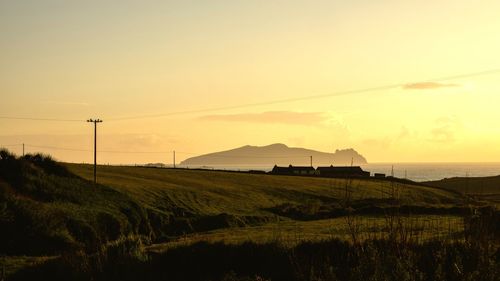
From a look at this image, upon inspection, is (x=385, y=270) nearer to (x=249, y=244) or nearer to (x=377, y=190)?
(x=249, y=244)

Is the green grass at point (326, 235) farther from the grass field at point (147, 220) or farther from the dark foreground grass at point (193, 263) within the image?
the dark foreground grass at point (193, 263)

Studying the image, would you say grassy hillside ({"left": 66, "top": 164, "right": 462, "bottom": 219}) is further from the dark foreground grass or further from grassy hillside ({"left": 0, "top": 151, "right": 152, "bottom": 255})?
the dark foreground grass

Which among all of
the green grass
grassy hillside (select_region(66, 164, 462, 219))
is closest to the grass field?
the green grass

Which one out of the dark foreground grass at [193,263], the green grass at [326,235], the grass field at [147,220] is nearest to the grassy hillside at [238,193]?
the grass field at [147,220]


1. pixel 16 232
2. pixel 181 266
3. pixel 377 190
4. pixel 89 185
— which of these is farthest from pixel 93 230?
pixel 377 190

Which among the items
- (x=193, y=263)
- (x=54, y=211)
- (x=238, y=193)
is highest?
(x=54, y=211)

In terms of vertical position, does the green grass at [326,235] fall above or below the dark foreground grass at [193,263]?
above

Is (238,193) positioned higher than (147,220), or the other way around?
(238,193)

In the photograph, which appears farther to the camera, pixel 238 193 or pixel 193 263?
pixel 238 193

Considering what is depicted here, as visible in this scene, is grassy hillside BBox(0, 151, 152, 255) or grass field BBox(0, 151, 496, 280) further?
grassy hillside BBox(0, 151, 152, 255)

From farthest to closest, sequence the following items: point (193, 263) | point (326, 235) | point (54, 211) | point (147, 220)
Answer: point (147, 220), point (54, 211), point (326, 235), point (193, 263)

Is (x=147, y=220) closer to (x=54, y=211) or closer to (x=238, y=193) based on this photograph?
(x=54, y=211)

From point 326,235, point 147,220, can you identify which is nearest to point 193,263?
point 326,235

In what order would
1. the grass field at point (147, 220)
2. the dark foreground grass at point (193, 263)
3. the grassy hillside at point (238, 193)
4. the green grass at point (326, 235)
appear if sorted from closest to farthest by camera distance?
1. the green grass at point (326, 235)
2. the dark foreground grass at point (193, 263)
3. the grass field at point (147, 220)
4. the grassy hillside at point (238, 193)
